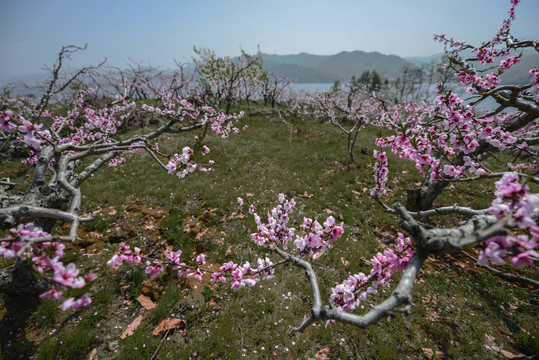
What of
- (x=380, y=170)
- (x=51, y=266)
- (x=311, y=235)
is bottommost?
(x=311, y=235)

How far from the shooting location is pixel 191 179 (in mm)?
9203

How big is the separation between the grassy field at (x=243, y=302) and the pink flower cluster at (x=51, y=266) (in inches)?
91.8

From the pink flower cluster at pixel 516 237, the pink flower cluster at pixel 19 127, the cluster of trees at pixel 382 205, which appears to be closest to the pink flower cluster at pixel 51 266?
the cluster of trees at pixel 382 205

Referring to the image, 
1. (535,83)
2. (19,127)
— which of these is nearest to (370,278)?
(535,83)

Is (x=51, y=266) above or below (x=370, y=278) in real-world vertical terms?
above

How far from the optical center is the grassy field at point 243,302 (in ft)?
11.5

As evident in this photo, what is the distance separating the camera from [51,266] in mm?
1784

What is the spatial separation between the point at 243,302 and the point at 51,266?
3.31 meters

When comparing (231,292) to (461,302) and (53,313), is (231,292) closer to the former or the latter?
(53,313)

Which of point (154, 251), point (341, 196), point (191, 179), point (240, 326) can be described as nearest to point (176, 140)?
point (191, 179)

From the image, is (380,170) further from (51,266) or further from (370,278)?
(51,266)

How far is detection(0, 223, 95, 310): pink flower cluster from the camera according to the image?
1.54m

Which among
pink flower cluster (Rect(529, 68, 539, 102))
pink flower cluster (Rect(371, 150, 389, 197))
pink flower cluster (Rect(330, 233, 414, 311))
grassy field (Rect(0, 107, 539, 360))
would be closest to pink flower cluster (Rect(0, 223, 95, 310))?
grassy field (Rect(0, 107, 539, 360))

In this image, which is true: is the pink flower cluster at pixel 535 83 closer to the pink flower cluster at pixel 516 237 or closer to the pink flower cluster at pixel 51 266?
the pink flower cluster at pixel 516 237
